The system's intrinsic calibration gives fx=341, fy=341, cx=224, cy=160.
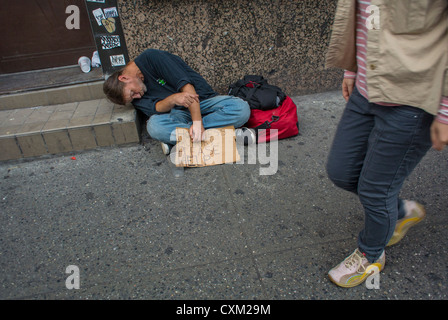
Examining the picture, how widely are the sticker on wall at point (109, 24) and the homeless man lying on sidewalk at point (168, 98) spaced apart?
550 millimetres

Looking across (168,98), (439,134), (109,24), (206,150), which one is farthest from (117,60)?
(439,134)

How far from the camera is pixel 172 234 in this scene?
7.06ft

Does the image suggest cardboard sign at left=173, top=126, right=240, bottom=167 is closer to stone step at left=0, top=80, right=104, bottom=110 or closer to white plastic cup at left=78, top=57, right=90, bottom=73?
stone step at left=0, top=80, right=104, bottom=110

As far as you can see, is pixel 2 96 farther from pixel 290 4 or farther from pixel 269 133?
pixel 290 4

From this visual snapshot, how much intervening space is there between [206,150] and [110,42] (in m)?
1.53

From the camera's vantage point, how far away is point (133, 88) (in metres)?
2.98

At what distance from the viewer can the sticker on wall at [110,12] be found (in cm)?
324

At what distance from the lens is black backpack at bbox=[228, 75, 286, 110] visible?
316 centimetres

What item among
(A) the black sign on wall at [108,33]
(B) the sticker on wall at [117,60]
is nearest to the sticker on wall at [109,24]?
(A) the black sign on wall at [108,33]

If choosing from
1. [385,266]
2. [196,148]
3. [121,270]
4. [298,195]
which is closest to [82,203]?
[121,270]

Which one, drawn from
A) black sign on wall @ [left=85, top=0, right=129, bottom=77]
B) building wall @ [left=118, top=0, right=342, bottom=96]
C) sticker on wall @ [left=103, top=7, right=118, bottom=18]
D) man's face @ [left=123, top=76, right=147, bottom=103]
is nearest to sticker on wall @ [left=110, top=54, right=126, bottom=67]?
black sign on wall @ [left=85, top=0, right=129, bottom=77]

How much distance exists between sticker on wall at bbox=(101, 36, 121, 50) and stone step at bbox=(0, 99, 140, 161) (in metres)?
0.64

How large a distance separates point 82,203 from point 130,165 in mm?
546

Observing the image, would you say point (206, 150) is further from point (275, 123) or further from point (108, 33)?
point (108, 33)
